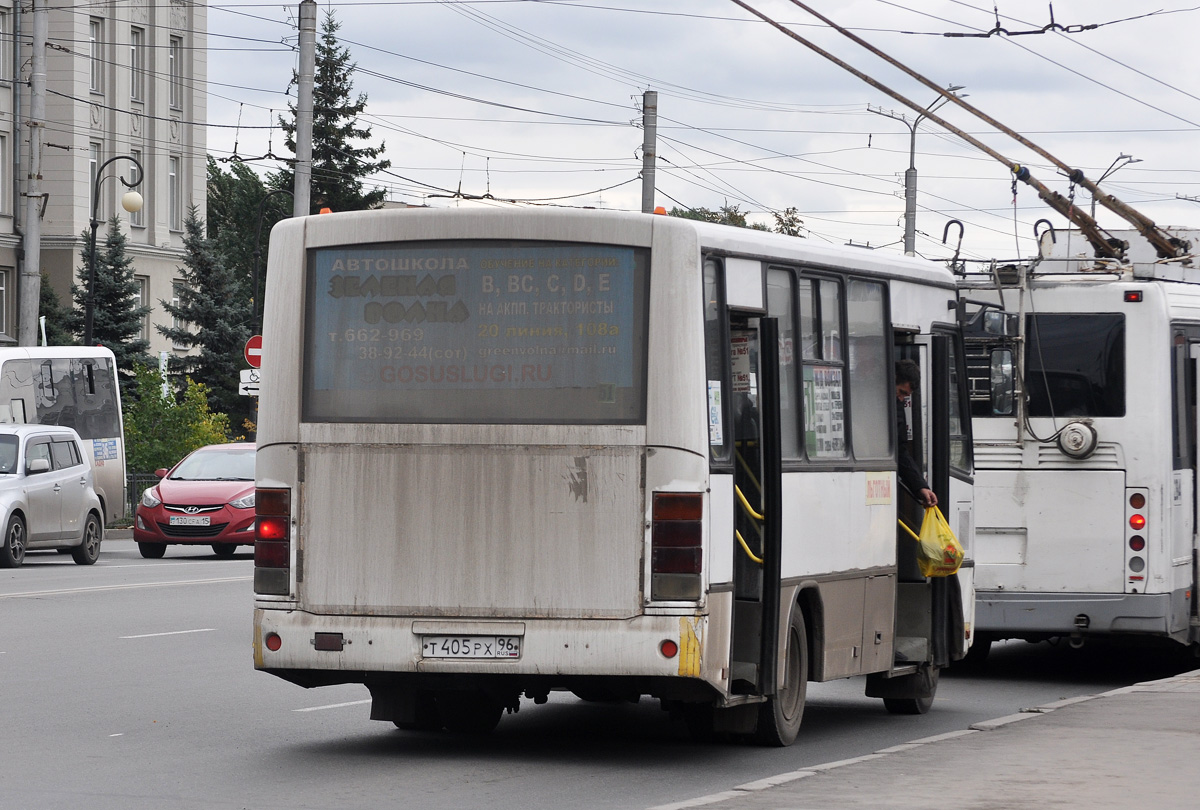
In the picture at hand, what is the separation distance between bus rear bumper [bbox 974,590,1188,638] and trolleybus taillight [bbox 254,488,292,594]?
649cm

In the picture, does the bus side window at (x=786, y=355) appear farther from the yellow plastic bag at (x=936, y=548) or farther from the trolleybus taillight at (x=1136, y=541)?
the trolleybus taillight at (x=1136, y=541)

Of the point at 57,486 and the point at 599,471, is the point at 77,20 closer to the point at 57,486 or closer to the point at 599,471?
the point at 57,486

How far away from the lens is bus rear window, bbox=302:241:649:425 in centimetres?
1005

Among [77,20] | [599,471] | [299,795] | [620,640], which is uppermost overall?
[77,20]

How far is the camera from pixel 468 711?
11.5 m

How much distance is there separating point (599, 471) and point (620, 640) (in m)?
0.79

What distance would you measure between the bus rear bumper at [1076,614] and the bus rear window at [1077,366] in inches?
51.7

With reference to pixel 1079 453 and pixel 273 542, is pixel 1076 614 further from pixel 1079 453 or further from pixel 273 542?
pixel 273 542

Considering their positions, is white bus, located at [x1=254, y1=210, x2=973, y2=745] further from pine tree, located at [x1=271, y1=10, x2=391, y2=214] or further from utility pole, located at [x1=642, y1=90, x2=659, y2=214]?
pine tree, located at [x1=271, y1=10, x2=391, y2=214]

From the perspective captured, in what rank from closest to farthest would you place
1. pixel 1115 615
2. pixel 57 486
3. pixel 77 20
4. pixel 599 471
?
pixel 599 471
pixel 1115 615
pixel 57 486
pixel 77 20

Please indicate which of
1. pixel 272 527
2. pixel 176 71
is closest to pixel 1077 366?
pixel 272 527

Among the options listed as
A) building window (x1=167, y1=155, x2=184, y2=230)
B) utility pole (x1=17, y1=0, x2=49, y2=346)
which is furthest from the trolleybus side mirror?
building window (x1=167, y1=155, x2=184, y2=230)

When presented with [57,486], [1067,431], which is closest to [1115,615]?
[1067,431]

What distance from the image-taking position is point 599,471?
32.6ft
